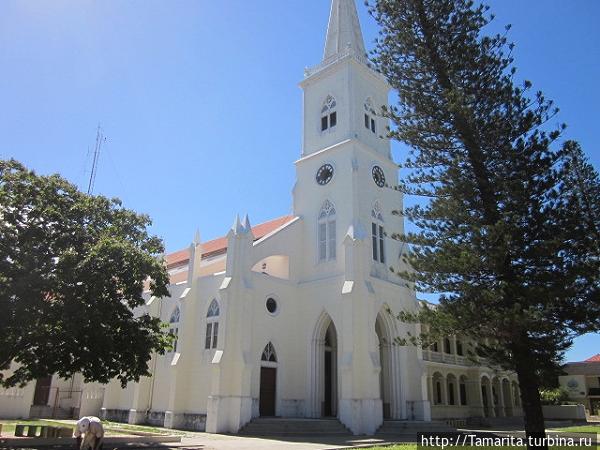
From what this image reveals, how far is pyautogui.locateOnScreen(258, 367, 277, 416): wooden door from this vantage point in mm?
21531

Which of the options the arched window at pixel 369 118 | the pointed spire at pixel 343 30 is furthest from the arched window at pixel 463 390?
the pointed spire at pixel 343 30

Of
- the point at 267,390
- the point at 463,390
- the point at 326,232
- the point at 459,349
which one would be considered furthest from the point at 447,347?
the point at 267,390

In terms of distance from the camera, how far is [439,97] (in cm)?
1417

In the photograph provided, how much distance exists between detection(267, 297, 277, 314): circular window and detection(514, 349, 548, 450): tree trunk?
42.2 ft

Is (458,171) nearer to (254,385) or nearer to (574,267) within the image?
(574,267)

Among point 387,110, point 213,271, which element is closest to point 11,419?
point 213,271

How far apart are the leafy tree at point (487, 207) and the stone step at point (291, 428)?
7.57 m

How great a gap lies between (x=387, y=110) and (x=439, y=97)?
1628mm

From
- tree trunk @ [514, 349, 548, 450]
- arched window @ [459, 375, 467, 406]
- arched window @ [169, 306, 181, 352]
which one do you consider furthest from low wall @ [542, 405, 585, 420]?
tree trunk @ [514, 349, 548, 450]

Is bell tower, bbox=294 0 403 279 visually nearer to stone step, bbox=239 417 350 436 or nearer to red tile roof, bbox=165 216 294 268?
red tile roof, bbox=165 216 294 268

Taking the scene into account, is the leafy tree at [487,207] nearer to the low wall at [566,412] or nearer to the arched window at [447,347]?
the arched window at [447,347]

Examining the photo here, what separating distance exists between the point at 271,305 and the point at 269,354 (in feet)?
7.34

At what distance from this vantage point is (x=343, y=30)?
1168 inches

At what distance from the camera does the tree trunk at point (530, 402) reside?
1097 cm
